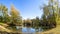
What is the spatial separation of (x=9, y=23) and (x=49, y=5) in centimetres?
1096

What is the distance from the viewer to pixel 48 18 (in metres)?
35.3

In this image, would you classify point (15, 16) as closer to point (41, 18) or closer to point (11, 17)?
point (11, 17)

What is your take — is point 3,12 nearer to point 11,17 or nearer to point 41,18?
point 11,17

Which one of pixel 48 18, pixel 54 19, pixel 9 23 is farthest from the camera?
pixel 9 23

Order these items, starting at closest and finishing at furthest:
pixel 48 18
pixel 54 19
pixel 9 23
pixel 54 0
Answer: pixel 54 0, pixel 54 19, pixel 48 18, pixel 9 23

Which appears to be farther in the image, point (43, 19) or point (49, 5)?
point (43, 19)

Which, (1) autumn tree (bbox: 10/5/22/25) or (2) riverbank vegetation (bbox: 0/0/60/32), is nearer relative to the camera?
(2) riverbank vegetation (bbox: 0/0/60/32)

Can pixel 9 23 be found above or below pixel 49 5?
below

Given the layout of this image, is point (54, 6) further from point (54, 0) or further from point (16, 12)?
point (16, 12)

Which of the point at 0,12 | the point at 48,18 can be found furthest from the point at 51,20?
the point at 0,12

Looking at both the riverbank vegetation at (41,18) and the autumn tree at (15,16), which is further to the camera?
the autumn tree at (15,16)

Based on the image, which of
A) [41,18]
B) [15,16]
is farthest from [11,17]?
[41,18]

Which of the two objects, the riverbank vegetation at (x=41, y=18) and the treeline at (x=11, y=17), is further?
the treeline at (x=11, y=17)

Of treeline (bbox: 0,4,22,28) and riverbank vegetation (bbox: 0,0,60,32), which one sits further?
treeline (bbox: 0,4,22,28)
